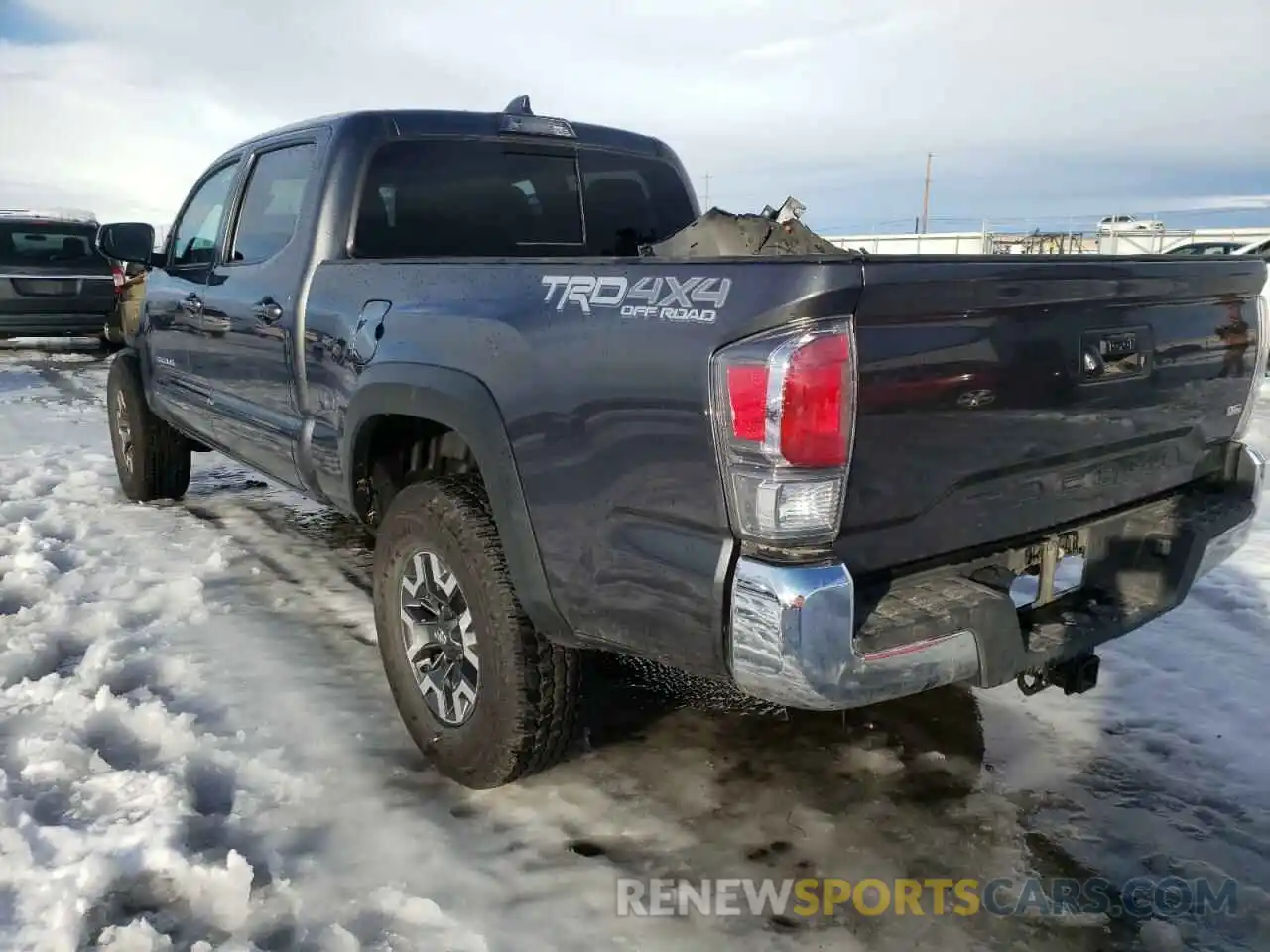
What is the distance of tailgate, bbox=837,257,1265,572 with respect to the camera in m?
2.05

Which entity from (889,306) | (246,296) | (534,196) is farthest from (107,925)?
(534,196)

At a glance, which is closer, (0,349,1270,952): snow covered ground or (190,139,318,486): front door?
(0,349,1270,952): snow covered ground

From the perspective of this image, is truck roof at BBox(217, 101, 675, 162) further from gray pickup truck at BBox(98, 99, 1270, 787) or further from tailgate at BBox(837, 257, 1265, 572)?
tailgate at BBox(837, 257, 1265, 572)

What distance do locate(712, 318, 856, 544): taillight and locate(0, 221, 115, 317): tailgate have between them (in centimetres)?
1284

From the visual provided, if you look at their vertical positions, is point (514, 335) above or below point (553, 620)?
above

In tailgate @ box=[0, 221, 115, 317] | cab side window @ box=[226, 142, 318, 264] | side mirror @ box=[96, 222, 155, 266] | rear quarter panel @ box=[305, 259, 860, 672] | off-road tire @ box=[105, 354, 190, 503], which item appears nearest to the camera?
rear quarter panel @ box=[305, 259, 860, 672]

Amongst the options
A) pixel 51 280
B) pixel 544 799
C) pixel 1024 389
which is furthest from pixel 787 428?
pixel 51 280

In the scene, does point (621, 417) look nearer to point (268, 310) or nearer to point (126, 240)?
point (268, 310)

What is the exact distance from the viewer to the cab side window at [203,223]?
15.4 ft

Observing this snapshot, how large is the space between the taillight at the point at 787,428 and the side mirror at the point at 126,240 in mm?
4230

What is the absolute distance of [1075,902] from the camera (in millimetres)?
2434

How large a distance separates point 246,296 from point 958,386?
296 centimetres

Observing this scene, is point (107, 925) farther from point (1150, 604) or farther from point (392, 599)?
point (1150, 604)

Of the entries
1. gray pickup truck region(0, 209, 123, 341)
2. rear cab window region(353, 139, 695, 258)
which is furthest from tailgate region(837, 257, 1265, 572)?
gray pickup truck region(0, 209, 123, 341)
